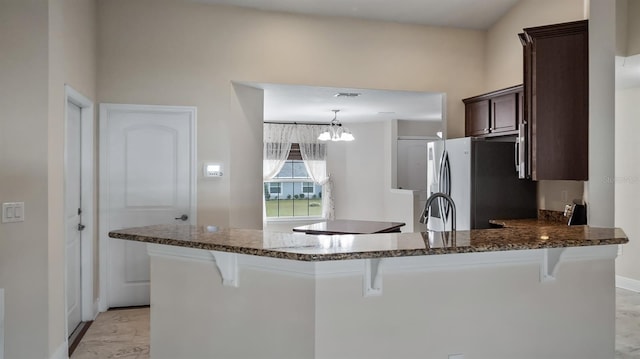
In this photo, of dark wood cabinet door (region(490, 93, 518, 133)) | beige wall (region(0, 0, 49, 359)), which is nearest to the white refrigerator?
dark wood cabinet door (region(490, 93, 518, 133))

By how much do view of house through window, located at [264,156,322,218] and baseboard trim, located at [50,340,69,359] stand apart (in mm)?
5489

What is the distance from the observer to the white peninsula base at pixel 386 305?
77.9 inches

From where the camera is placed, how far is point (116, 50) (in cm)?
419

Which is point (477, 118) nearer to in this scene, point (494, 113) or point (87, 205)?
point (494, 113)

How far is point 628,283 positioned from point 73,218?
5590 mm

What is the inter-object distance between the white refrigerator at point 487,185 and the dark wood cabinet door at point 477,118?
0.40m

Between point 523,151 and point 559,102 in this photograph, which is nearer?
point 559,102

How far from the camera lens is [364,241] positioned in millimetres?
2041

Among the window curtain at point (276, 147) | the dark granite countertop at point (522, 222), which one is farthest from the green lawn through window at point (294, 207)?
the dark granite countertop at point (522, 222)

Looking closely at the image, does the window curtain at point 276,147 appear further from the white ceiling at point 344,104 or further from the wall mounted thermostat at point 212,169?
the wall mounted thermostat at point 212,169

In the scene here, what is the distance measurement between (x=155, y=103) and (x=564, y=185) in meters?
3.86

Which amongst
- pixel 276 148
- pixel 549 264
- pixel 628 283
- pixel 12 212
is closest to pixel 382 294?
pixel 549 264

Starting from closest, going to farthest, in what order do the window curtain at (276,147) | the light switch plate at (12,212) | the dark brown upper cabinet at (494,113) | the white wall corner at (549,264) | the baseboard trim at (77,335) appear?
the white wall corner at (549,264)
the light switch plate at (12,212)
the baseboard trim at (77,335)
the dark brown upper cabinet at (494,113)
the window curtain at (276,147)

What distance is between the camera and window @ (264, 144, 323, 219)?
8633 millimetres
